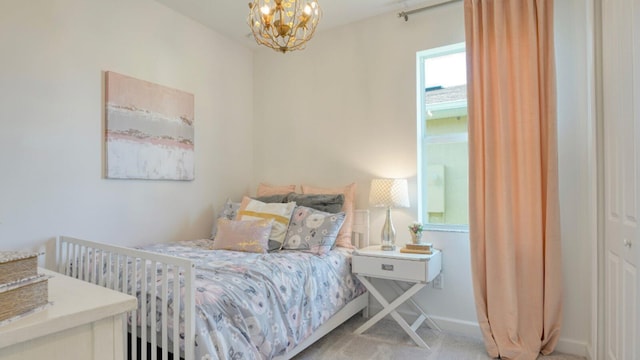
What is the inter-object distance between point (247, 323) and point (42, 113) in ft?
5.82

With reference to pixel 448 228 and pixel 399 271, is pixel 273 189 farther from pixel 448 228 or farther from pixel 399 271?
pixel 448 228

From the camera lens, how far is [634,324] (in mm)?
1511

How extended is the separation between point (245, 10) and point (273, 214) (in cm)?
172

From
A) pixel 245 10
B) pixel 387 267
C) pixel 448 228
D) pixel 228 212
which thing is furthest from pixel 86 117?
pixel 448 228

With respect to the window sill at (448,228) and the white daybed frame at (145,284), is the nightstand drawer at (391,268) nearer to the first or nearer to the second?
the white daybed frame at (145,284)

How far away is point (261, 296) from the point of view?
6.20 ft

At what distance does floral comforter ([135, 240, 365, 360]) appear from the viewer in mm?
1618

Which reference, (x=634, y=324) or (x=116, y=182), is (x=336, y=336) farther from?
(x=116, y=182)

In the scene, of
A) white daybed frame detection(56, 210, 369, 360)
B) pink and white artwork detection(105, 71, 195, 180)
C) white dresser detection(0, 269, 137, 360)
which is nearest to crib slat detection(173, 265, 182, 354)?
white daybed frame detection(56, 210, 369, 360)

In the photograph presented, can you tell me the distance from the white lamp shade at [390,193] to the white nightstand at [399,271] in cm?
36

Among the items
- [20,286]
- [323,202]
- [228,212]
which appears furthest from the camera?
[228,212]

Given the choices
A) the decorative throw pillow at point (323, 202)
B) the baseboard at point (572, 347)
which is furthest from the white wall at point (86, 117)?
the baseboard at point (572, 347)

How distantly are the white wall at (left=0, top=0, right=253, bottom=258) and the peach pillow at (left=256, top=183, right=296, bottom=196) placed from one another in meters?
0.42

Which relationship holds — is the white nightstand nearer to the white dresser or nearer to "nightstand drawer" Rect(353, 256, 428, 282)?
"nightstand drawer" Rect(353, 256, 428, 282)
